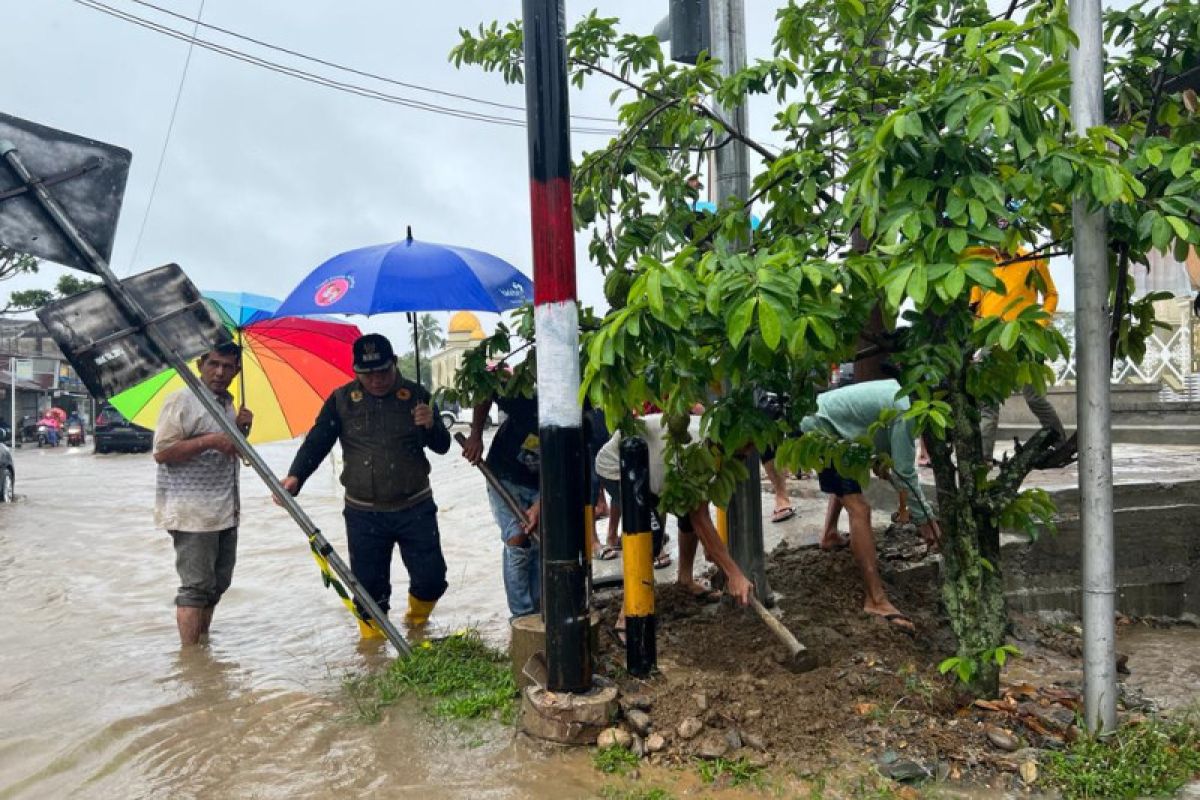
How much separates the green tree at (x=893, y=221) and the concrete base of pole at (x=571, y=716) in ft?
3.33

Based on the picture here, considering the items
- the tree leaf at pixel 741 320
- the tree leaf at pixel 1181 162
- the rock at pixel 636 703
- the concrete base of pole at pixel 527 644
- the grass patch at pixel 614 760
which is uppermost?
the tree leaf at pixel 1181 162

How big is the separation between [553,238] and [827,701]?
226 centimetres

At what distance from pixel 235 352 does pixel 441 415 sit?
1.28 m

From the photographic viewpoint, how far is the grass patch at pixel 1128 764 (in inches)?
123

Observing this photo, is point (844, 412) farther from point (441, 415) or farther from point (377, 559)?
point (377, 559)

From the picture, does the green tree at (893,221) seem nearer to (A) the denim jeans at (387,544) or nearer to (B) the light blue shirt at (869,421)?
(B) the light blue shirt at (869,421)

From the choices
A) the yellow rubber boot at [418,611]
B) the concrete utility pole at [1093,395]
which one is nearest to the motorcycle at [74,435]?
the yellow rubber boot at [418,611]

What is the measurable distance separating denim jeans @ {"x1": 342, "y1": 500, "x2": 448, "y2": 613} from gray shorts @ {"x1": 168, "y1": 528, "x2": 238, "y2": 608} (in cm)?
75

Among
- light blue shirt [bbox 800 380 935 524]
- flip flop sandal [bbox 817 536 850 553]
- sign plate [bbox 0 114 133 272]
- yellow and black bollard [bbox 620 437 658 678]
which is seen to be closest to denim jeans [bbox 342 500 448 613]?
yellow and black bollard [bbox 620 437 658 678]

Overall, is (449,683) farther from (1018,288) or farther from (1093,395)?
(1018,288)

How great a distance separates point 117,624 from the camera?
6793mm

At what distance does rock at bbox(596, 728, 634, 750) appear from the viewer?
3637 millimetres

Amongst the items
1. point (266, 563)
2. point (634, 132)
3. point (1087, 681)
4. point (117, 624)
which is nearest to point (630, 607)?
point (1087, 681)

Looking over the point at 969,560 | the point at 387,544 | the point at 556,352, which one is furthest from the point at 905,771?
the point at 387,544
